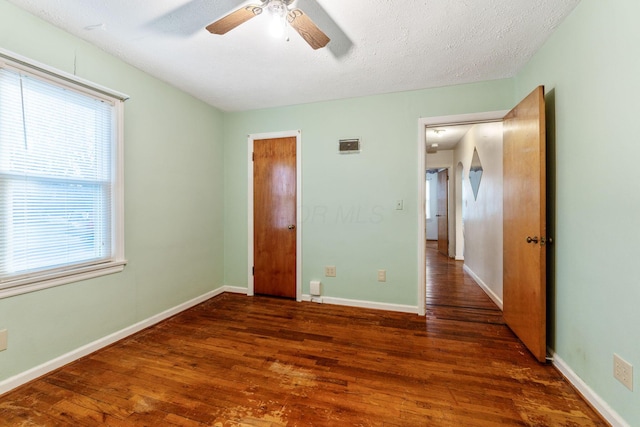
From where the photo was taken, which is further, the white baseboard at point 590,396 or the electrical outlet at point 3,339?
the electrical outlet at point 3,339

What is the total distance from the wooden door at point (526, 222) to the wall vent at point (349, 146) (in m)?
1.45

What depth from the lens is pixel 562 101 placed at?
183 centimetres

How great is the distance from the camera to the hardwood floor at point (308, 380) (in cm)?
146

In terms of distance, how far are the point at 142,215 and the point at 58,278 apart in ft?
2.55

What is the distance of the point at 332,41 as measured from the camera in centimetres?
203

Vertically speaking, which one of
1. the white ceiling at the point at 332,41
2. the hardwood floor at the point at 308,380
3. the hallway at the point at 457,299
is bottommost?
the hardwood floor at the point at 308,380

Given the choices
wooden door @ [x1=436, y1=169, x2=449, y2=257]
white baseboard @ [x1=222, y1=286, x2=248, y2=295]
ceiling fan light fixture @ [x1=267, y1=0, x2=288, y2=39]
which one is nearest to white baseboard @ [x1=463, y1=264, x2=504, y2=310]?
wooden door @ [x1=436, y1=169, x2=449, y2=257]

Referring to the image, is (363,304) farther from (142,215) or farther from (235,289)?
(142,215)

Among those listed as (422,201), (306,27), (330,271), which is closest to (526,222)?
(422,201)

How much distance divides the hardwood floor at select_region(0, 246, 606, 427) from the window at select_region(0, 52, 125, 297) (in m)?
0.75

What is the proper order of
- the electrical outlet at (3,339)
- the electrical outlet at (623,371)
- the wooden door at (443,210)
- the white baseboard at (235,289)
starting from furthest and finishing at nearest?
1. the wooden door at (443,210)
2. the white baseboard at (235,289)
3. the electrical outlet at (3,339)
4. the electrical outlet at (623,371)

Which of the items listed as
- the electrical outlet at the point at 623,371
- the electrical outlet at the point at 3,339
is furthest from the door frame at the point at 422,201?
the electrical outlet at the point at 3,339

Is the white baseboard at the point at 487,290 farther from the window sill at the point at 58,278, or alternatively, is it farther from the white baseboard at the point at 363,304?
the window sill at the point at 58,278

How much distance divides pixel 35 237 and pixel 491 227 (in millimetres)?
4430
